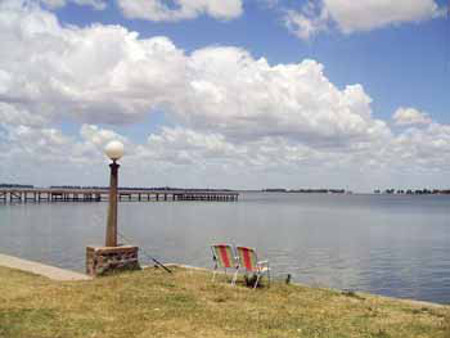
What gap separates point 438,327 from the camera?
698 cm

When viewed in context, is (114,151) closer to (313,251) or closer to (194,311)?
(194,311)

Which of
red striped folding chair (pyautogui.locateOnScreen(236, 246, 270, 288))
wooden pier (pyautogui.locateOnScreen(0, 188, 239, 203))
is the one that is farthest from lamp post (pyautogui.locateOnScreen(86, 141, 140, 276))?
wooden pier (pyautogui.locateOnScreen(0, 188, 239, 203))

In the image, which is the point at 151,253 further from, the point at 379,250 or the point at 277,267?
the point at 379,250

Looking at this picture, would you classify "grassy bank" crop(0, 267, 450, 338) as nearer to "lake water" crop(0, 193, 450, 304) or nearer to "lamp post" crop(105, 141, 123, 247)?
"lamp post" crop(105, 141, 123, 247)

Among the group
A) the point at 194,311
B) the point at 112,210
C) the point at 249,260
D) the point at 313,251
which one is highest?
the point at 112,210

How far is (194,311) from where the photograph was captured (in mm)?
7398

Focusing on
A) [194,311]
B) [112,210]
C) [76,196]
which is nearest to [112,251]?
[112,210]

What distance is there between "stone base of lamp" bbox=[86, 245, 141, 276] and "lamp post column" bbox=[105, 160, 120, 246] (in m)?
0.33

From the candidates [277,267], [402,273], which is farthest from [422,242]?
[277,267]

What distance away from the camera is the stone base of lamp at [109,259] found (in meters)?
10.8

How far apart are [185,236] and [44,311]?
2602 cm

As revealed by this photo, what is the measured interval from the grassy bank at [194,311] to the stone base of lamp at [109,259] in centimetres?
94

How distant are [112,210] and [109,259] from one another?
1.24 m

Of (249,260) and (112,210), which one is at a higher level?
(112,210)
